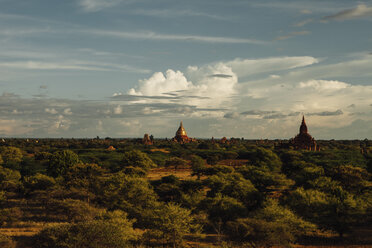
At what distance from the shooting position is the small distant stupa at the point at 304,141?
5837 inches

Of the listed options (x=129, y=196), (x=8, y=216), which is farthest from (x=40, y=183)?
(x=129, y=196)

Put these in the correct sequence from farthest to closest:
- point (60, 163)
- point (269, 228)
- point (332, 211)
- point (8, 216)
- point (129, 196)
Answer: point (60, 163) → point (129, 196) → point (8, 216) → point (332, 211) → point (269, 228)

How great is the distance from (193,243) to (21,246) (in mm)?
17457

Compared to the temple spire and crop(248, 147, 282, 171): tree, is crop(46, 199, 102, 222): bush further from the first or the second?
the temple spire

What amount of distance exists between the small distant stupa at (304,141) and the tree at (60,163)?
10786 cm

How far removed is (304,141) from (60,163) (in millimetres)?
112621

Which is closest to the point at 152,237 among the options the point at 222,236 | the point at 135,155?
the point at 222,236

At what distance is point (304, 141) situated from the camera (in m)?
150

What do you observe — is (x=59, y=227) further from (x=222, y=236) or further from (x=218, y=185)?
(x=218, y=185)

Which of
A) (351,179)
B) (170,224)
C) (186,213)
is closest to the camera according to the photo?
(170,224)

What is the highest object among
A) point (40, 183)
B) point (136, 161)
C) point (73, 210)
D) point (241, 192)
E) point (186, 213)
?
point (136, 161)

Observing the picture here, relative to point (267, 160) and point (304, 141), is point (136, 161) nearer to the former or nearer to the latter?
point (267, 160)

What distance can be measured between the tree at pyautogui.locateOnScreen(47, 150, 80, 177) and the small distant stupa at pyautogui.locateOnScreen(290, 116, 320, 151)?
107856 mm

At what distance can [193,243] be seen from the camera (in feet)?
117
